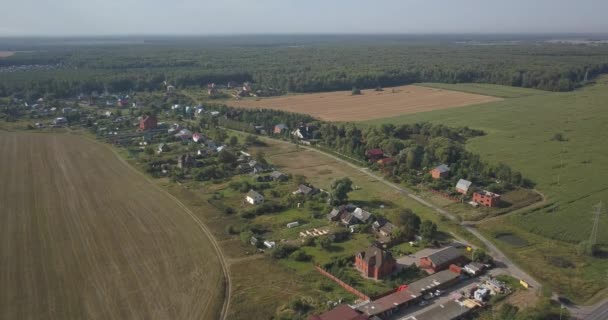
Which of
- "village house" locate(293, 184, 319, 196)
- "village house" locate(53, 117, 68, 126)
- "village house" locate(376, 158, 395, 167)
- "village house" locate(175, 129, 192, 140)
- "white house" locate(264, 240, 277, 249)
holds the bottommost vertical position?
"white house" locate(264, 240, 277, 249)

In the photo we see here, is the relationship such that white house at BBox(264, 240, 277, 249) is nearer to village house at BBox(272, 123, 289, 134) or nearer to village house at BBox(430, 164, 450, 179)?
village house at BBox(430, 164, 450, 179)

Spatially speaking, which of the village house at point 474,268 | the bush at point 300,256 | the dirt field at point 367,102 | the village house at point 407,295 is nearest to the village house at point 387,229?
the village house at point 407,295

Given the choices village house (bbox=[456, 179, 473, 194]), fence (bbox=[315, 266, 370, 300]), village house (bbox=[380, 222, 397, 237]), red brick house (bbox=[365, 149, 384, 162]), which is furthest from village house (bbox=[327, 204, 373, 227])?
red brick house (bbox=[365, 149, 384, 162])

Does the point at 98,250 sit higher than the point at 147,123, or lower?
lower

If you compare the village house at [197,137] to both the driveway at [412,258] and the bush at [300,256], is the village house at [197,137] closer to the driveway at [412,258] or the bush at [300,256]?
the bush at [300,256]

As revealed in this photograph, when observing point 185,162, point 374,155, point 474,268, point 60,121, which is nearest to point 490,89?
point 374,155

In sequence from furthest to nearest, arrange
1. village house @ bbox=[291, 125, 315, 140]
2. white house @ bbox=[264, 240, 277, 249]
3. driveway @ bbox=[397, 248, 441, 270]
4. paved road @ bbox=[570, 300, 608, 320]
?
village house @ bbox=[291, 125, 315, 140], white house @ bbox=[264, 240, 277, 249], driveway @ bbox=[397, 248, 441, 270], paved road @ bbox=[570, 300, 608, 320]

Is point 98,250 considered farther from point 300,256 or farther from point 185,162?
point 185,162
